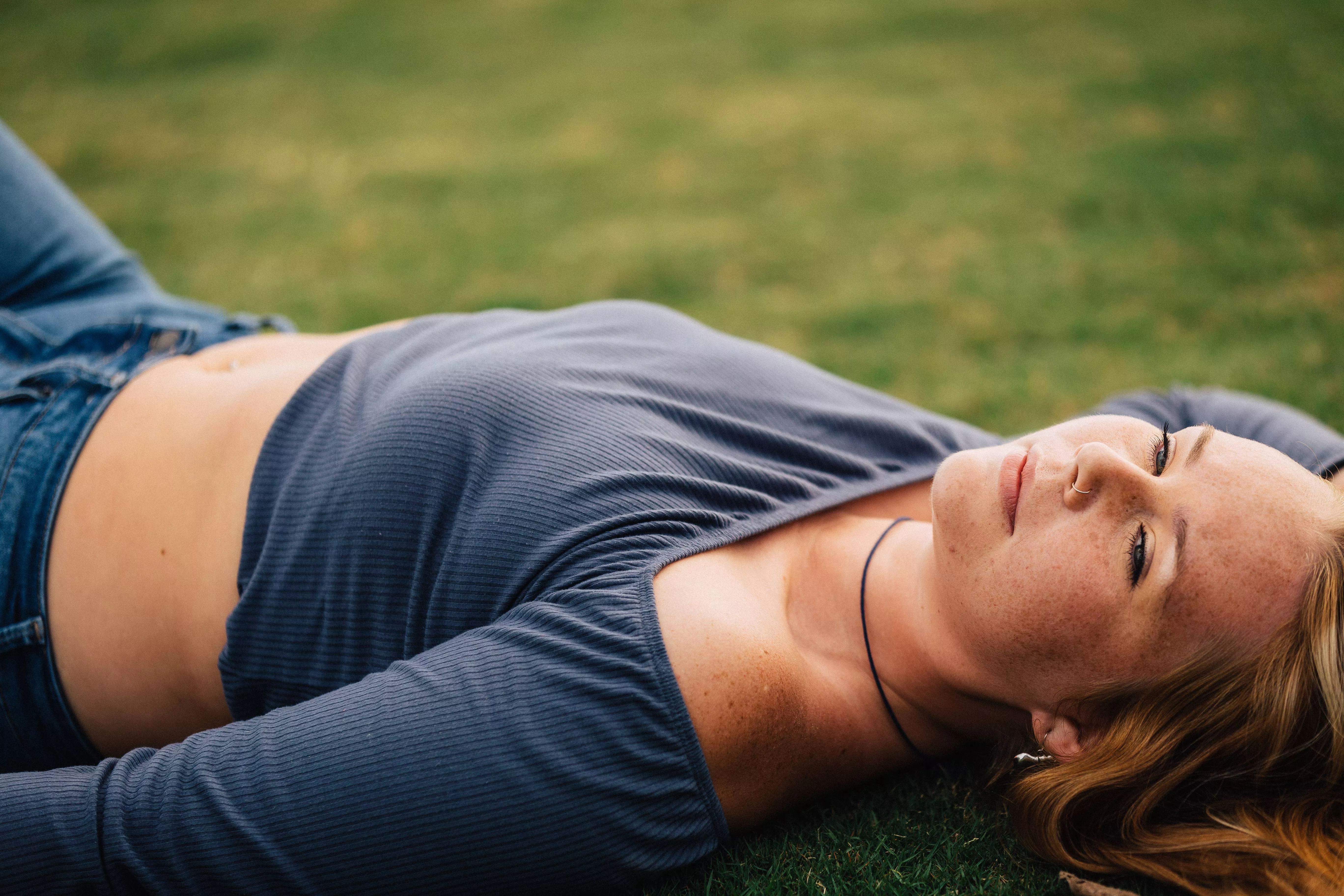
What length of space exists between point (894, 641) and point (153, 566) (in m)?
1.72

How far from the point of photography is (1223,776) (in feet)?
A: 6.55

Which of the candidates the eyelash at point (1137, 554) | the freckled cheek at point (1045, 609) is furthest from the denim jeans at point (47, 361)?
the eyelash at point (1137, 554)

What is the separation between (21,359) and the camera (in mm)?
2648

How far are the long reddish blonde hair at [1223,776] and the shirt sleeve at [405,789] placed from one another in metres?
0.88

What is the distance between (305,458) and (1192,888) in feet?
6.90

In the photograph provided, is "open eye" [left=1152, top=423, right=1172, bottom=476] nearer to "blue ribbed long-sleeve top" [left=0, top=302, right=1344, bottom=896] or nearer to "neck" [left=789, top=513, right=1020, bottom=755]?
"neck" [left=789, top=513, right=1020, bottom=755]

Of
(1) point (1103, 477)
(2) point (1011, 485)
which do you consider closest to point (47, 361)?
(2) point (1011, 485)

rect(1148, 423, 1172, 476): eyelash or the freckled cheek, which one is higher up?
rect(1148, 423, 1172, 476): eyelash

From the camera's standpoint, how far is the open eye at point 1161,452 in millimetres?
2020

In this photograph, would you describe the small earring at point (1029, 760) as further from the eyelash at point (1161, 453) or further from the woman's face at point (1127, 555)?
the eyelash at point (1161, 453)

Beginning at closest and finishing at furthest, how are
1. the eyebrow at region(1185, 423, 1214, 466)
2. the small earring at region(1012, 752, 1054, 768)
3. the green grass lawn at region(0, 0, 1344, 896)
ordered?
1. the eyebrow at region(1185, 423, 1214, 466)
2. the small earring at region(1012, 752, 1054, 768)
3. the green grass lawn at region(0, 0, 1344, 896)

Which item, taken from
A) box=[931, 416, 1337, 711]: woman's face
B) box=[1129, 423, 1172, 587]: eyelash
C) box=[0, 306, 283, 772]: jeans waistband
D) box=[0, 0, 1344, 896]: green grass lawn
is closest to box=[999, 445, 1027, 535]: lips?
box=[931, 416, 1337, 711]: woman's face

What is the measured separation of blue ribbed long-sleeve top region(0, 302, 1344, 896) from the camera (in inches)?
66.1

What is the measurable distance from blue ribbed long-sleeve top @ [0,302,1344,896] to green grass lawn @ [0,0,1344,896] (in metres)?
0.50
